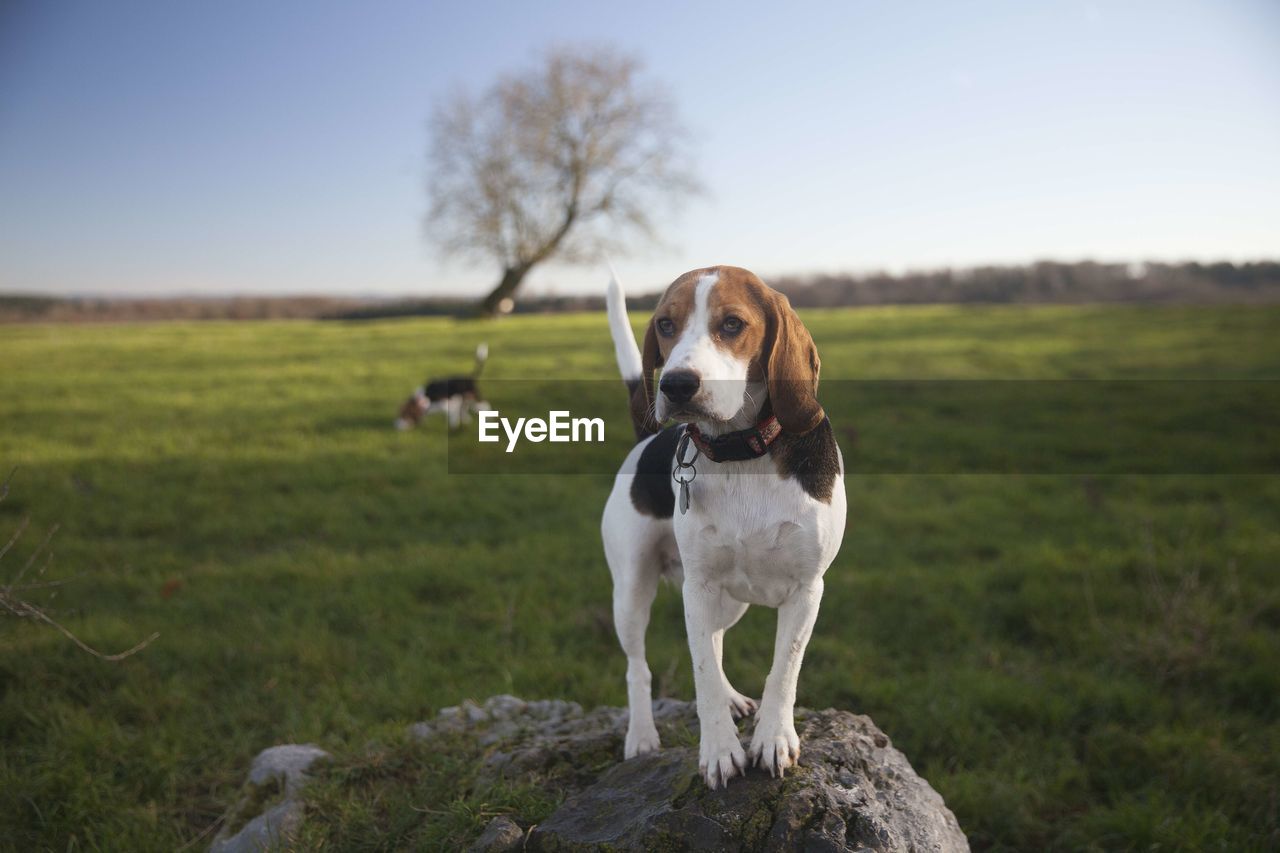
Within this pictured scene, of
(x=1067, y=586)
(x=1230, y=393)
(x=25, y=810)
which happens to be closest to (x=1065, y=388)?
(x=1230, y=393)

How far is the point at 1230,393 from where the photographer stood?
15688mm

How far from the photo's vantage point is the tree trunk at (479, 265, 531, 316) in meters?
30.7

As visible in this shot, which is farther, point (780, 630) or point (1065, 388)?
point (1065, 388)

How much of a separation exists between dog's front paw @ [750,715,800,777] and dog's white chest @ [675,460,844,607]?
454 mm

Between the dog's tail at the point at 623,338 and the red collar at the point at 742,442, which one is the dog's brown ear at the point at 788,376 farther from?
the dog's tail at the point at 623,338

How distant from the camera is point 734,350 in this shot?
2.49 metres

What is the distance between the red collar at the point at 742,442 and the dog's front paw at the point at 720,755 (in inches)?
37.4

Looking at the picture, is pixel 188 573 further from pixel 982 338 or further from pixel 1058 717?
pixel 982 338

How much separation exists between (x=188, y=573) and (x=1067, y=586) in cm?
813

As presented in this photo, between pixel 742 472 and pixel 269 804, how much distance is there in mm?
3197

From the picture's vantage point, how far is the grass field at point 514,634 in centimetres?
458

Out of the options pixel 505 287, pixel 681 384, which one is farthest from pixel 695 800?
pixel 505 287


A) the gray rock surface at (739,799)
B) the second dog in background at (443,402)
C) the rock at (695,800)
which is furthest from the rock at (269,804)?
the second dog in background at (443,402)

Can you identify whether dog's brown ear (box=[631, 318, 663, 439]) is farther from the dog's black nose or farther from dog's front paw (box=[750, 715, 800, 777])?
dog's front paw (box=[750, 715, 800, 777])
